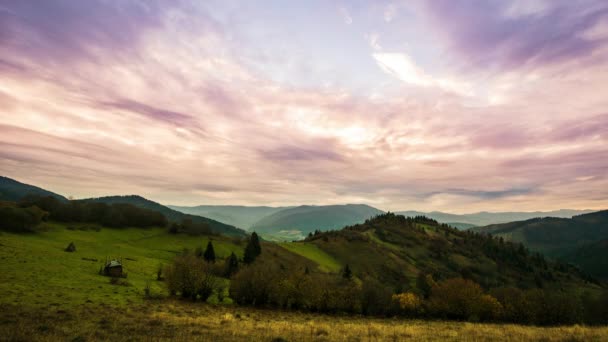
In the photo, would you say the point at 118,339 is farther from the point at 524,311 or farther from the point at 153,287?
the point at 524,311

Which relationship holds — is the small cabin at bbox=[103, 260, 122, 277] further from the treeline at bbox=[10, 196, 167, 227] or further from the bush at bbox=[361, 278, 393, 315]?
the treeline at bbox=[10, 196, 167, 227]

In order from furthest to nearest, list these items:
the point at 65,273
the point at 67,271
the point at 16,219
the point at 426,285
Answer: the point at 426,285 < the point at 16,219 < the point at 67,271 < the point at 65,273

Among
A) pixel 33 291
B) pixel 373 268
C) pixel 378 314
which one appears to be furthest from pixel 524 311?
pixel 373 268

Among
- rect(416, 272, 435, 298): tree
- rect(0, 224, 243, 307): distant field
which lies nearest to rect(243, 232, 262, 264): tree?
rect(0, 224, 243, 307): distant field

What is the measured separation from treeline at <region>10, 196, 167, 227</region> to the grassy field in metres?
68.0

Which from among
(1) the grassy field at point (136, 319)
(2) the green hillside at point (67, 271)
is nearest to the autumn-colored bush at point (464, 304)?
(1) the grassy field at point (136, 319)

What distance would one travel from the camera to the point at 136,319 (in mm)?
29906

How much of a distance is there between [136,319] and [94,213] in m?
144

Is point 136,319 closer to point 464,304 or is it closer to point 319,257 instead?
point 464,304

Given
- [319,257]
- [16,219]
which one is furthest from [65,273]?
[319,257]

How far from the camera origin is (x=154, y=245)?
425 ft

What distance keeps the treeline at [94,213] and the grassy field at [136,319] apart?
68045 millimetres

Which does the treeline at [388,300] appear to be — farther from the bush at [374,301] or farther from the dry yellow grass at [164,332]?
the dry yellow grass at [164,332]

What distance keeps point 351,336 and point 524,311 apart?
49.8 m
